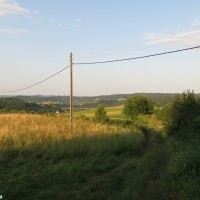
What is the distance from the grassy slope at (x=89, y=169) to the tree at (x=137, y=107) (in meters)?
46.9

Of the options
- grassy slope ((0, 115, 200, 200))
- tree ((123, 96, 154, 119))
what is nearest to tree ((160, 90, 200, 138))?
grassy slope ((0, 115, 200, 200))

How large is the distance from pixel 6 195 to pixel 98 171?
16.8 ft

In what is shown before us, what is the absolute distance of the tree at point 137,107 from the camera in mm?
71188

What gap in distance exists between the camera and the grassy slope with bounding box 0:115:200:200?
11391 mm

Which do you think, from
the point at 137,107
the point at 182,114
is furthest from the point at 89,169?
the point at 137,107

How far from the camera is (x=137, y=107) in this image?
71.2 m

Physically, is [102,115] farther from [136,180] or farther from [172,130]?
[136,180]

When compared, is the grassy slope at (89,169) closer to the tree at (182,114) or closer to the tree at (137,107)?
the tree at (182,114)

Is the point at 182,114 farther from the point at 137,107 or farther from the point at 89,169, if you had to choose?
the point at 137,107

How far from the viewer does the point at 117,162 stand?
17.8 m

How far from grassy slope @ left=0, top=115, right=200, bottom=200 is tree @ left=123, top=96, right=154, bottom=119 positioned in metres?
46.9

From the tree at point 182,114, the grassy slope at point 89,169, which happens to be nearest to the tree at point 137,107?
the tree at point 182,114

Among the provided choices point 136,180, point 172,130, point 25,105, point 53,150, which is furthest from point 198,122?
point 25,105

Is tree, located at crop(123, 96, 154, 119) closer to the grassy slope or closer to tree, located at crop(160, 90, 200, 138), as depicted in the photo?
tree, located at crop(160, 90, 200, 138)
